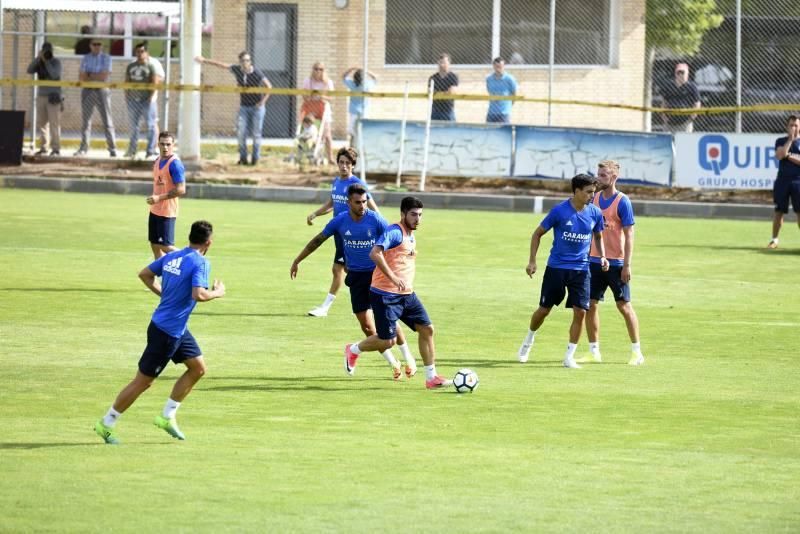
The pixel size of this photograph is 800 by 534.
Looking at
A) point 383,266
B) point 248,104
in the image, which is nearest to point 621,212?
point 383,266

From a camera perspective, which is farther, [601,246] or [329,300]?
[329,300]

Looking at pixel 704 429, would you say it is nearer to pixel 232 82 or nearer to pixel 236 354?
pixel 236 354

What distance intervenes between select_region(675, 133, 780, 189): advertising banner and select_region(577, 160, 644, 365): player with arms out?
49.1ft

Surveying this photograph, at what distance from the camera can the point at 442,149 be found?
1198 inches

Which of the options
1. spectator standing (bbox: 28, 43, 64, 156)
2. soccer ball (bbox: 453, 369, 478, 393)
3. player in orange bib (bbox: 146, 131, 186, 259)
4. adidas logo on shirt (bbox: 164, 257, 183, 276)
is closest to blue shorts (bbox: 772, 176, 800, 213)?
player in orange bib (bbox: 146, 131, 186, 259)

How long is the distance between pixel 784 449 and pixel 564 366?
3.71 m

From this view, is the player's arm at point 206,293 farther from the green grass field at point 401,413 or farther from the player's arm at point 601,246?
the player's arm at point 601,246

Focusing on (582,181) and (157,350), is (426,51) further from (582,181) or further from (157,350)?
(157,350)

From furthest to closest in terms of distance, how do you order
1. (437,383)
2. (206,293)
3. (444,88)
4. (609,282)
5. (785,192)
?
(444,88), (785,192), (609,282), (437,383), (206,293)

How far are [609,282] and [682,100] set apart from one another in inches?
671

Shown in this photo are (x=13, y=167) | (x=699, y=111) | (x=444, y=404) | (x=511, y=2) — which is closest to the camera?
(x=444, y=404)

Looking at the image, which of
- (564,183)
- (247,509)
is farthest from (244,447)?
(564,183)

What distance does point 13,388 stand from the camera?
12.1m

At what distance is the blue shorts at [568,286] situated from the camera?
13820 mm
